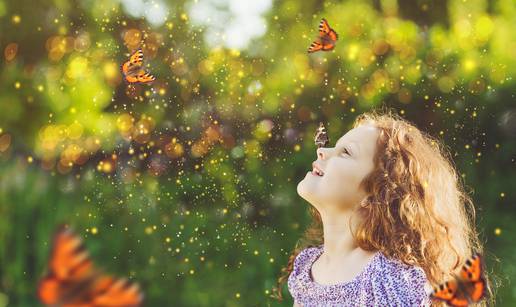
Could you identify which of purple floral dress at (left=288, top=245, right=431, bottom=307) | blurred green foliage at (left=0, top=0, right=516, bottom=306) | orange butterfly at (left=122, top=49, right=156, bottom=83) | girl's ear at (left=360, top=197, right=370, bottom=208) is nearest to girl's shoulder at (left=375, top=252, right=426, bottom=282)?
purple floral dress at (left=288, top=245, right=431, bottom=307)

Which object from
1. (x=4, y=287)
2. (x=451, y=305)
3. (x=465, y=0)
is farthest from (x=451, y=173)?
(x=4, y=287)

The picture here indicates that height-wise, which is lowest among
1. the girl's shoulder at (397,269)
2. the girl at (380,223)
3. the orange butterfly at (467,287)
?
the orange butterfly at (467,287)

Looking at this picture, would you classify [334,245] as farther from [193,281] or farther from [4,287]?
[4,287]

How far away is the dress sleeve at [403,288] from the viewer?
4.37ft

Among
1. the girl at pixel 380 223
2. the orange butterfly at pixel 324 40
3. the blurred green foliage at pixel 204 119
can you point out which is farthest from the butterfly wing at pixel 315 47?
the girl at pixel 380 223

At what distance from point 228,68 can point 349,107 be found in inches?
16.2

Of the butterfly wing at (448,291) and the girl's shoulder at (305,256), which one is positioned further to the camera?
the girl's shoulder at (305,256)

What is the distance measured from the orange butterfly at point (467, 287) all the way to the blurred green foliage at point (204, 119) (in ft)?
3.61

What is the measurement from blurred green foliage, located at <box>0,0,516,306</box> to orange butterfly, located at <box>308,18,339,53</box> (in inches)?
2.9

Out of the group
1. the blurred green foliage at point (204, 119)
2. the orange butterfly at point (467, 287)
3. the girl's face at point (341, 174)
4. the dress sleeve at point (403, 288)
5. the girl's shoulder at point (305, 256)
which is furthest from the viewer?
the blurred green foliage at point (204, 119)

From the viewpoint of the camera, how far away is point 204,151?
7.63ft

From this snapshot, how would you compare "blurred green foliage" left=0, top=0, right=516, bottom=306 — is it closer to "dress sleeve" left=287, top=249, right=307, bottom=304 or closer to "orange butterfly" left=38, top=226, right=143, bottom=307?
"dress sleeve" left=287, top=249, right=307, bottom=304

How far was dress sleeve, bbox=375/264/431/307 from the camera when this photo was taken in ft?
4.37

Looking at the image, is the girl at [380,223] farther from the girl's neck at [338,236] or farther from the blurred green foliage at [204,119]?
the blurred green foliage at [204,119]
